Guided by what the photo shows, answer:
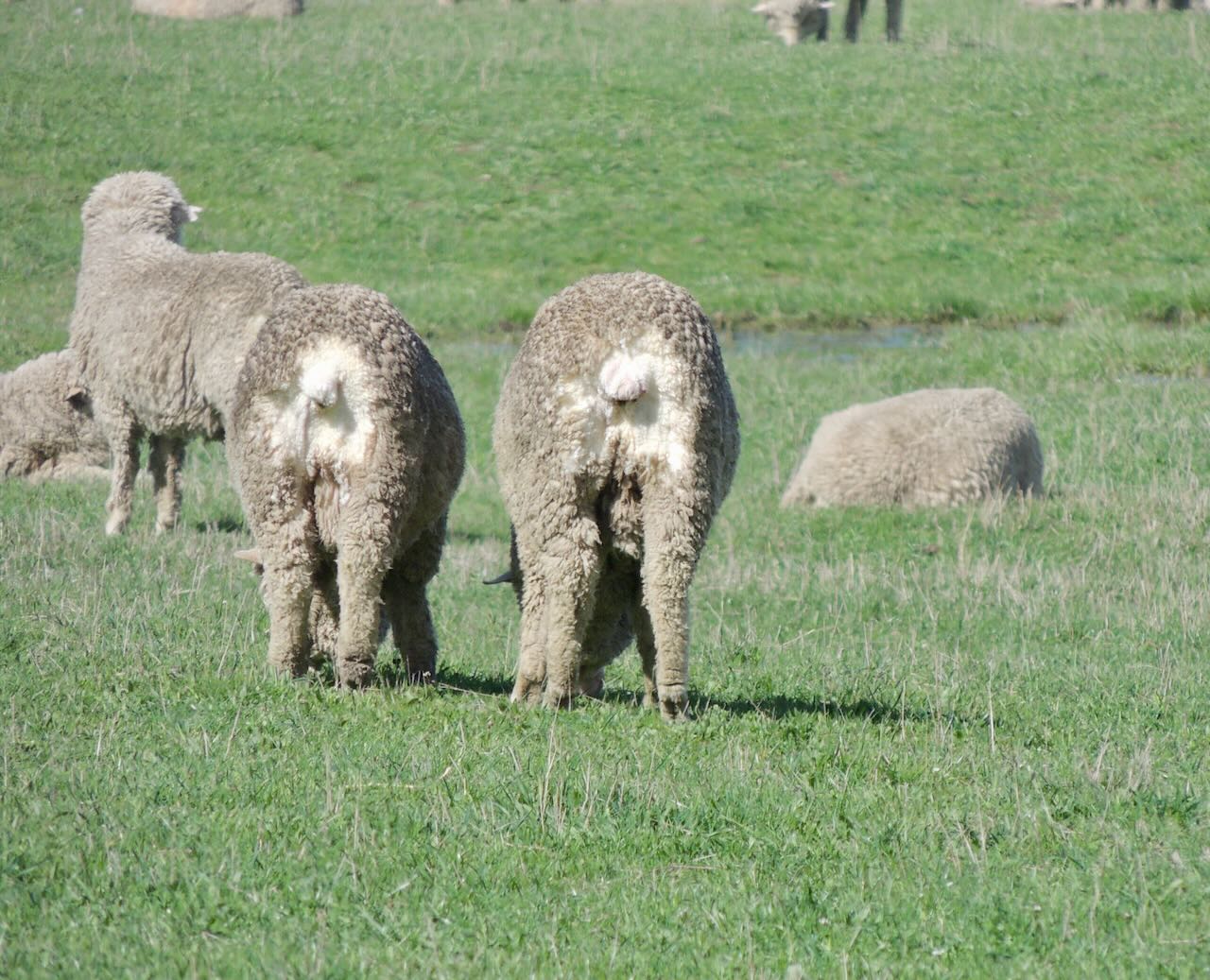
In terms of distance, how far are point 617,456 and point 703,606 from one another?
14.7ft

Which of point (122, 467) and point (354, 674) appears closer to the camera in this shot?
point (354, 674)

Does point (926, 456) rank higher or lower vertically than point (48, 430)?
higher

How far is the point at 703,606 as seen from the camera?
1061 centimetres

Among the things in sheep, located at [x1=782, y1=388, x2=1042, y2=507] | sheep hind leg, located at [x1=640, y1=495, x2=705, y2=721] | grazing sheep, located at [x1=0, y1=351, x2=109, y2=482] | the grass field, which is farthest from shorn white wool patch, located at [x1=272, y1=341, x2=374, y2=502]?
grazing sheep, located at [x1=0, y1=351, x2=109, y2=482]

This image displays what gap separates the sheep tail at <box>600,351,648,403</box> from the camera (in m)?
6.12

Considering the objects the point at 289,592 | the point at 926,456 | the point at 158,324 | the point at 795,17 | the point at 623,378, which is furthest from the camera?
the point at 795,17

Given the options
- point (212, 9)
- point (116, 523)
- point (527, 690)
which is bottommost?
point (116, 523)

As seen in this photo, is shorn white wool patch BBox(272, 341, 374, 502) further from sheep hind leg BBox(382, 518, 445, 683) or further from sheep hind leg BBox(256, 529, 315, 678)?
sheep hind leg BBox(382, 518, 445, 683)

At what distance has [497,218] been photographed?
1018 inches

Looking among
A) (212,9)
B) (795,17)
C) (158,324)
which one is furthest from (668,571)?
(212,9)

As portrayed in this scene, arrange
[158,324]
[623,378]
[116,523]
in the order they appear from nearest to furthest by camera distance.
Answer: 1. [623,378]
2. [158,324]
3. [116,523]

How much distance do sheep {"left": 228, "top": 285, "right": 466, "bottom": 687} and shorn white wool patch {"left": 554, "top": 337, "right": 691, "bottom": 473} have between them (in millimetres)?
804

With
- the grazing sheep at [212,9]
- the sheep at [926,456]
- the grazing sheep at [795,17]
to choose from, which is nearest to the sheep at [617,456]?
the sheep at [926,456]

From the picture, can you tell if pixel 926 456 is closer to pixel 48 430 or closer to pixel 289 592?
pixel 48 430
